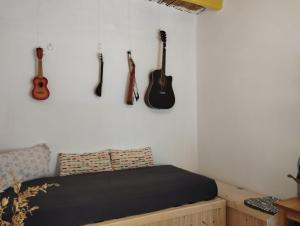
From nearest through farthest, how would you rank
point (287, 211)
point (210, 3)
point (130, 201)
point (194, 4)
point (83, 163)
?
1. point (287, 211)
2. point (130, 201)
3. point (83, 163)
4. point (210, 3)
5. point (194, 4)

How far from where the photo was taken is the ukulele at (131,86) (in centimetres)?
289

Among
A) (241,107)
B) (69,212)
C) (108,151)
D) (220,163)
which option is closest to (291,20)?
(241,107)

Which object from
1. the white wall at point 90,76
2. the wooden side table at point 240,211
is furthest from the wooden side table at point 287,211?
the white wall at point 90,76

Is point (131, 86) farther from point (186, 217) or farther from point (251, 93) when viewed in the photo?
point (186, 217)

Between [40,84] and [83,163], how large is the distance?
0.83 metres

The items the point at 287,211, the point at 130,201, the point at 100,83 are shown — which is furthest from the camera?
the point at 100,83

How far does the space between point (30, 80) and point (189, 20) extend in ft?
6.50

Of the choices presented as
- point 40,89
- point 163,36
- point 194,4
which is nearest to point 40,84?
point 40,89

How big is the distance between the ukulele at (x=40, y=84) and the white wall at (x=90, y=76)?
6 centimetres

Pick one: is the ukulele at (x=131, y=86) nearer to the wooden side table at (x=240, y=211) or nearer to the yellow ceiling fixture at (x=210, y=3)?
the yellow ceiling fixture at (x=210, y=3)

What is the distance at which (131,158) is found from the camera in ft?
9.23

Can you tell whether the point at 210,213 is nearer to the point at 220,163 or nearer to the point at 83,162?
the point at 220,163

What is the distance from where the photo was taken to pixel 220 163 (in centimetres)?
296

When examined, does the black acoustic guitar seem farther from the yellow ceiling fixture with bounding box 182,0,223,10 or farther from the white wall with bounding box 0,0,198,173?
the yellow ceiling fixture with bounding box 182,0,223,10
